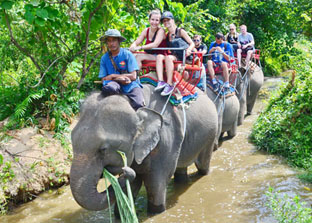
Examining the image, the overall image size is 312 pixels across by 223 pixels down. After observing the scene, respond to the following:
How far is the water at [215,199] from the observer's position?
4355 mm

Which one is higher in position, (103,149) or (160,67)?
(160,67)

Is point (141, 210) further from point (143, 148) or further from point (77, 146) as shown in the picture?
point (77, 146)

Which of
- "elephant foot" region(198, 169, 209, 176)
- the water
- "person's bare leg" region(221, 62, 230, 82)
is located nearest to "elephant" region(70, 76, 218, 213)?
the water

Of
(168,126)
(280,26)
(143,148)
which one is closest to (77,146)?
(143,148)

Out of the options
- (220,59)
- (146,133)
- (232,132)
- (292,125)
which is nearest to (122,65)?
(146,133)

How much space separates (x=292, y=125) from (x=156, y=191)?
3.25 m

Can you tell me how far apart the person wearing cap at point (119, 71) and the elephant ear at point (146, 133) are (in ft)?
0.51

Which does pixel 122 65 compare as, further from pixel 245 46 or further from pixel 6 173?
pixel 245 46

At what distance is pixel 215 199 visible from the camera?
16.0 ft

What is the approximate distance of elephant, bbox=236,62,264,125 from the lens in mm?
9039

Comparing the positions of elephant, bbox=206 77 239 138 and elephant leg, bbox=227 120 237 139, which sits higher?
elephant, bbox=206 77 239 138

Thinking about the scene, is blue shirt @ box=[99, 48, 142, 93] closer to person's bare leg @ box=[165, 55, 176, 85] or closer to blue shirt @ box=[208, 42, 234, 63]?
person's bare leg @ box=[165, 55, 176, 85]

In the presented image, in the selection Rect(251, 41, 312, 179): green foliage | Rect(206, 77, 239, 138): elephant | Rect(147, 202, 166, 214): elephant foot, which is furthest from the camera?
Rect(206, 77, 239, 138): elephant

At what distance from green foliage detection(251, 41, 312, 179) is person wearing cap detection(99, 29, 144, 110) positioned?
9.84 feet
